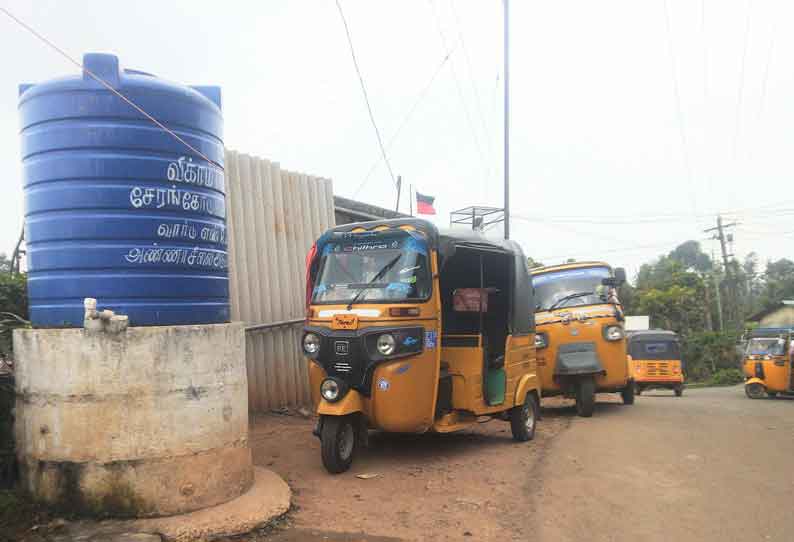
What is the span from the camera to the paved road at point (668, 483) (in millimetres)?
4953

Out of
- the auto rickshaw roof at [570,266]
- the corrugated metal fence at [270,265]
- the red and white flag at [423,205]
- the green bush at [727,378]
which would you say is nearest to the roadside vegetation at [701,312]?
the green bush at [727,378]

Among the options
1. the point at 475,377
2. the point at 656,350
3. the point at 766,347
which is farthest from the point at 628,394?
the point at 656,350

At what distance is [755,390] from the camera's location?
1950 cm

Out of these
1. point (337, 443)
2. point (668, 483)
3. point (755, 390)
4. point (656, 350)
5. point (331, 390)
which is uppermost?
point (331, 390)

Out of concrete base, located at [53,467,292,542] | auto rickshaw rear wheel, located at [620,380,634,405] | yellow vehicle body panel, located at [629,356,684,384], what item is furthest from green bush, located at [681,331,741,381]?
concrete base, located at [53,467,292,542]

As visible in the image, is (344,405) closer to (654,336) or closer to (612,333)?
(612,333)

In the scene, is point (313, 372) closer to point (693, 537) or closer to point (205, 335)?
point (205, 335)

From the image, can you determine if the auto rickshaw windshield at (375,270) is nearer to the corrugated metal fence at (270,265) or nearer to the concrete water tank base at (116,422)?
the corrugated metal fence at (270,265)

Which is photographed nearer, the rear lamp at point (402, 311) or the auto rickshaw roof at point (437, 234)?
the rear lamp at point (402, 311)

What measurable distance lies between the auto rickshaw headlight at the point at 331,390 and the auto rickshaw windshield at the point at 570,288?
577cm

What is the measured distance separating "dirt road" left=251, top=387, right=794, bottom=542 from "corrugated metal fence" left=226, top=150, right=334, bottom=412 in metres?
0.71

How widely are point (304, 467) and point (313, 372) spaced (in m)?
0.95

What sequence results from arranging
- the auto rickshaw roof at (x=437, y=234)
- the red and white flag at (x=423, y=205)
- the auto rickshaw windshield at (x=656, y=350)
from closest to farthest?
the auto rickshaw roof at (x=437, y=234) → the red and white flag at (x=423, y=205) → the auto rickshaw windshield at (x=656, y=350)

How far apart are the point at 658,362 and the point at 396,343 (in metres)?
19.7
